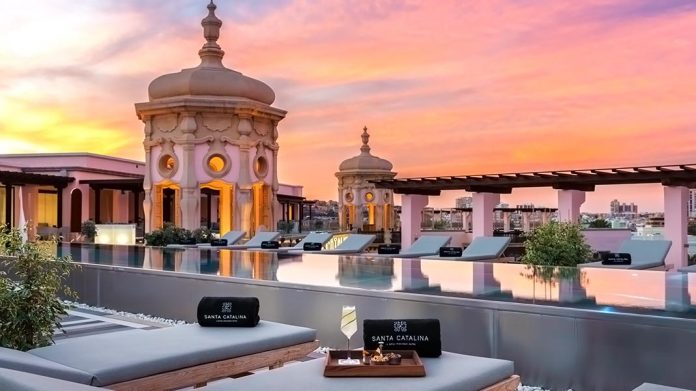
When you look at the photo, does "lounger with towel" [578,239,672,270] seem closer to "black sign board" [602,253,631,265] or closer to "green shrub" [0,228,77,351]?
"black sign board" [602,253,631,265]

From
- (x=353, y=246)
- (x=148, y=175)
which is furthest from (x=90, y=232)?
(x=353, y=246)

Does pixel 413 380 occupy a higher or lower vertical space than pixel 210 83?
lower

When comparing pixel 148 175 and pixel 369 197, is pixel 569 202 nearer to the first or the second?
pixel 148 175

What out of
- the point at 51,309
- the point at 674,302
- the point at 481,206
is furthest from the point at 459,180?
the point at 51,309

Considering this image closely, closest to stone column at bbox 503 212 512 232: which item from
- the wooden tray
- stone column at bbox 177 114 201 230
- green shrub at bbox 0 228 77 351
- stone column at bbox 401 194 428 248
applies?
stone column at bbox 401 194 428 248

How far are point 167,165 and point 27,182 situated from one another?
6.34m

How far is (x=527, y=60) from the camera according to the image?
68.2ft

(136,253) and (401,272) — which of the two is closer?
(401,272)

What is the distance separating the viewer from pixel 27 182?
28703 mm

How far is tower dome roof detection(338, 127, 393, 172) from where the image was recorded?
39875 millimetres

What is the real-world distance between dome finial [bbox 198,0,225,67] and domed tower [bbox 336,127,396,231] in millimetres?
13098

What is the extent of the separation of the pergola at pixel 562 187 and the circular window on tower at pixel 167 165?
33.3ft

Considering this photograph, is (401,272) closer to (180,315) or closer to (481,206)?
(180,315)

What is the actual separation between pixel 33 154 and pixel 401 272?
Answer: 2894cm
